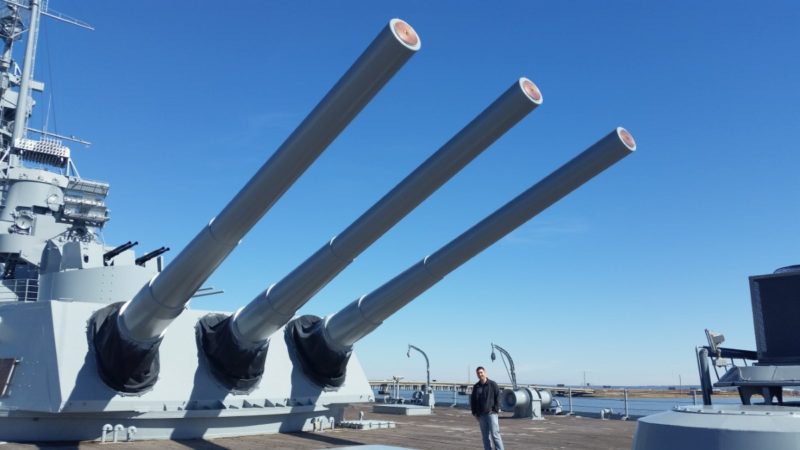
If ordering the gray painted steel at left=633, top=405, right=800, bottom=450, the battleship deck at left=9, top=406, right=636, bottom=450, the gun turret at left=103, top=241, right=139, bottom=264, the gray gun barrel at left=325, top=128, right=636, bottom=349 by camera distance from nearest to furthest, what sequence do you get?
the gray painted steel at left=633, top=405, right=800, bottom=450 < the gray gun barrel at left=325, top=128, right=636, bottom=349 < the battleship deck at left=9, top=406, right=636, bottom=450 < the gun turret at left=103, top=241, right=139, bottom=264

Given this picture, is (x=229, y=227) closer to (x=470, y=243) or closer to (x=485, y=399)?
(x=470, y=243)

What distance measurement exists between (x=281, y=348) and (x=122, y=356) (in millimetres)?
2954

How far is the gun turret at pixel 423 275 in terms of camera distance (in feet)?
21.7

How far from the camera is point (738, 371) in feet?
11.7

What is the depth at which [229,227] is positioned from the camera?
6062mm

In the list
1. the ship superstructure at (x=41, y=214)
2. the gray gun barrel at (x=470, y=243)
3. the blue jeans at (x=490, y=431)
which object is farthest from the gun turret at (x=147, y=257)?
the blue jeans at (x=490, y=431)

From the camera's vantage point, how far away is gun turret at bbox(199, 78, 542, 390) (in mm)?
5664

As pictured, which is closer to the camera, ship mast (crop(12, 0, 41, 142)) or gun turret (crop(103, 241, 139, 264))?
gun turret (crop(103, 241, 139, 264))

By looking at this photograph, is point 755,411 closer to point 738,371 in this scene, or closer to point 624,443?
point 738,371

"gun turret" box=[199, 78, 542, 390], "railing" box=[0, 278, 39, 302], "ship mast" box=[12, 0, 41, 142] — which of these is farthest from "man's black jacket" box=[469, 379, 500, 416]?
"ship mast" box=[12, 0, 41, 142]

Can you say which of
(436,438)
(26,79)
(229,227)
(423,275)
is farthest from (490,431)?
(26,79)

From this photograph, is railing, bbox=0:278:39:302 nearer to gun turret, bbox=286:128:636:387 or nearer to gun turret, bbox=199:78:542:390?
gun turret, bbox=199:78:542:390

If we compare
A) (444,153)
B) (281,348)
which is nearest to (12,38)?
(281,348)

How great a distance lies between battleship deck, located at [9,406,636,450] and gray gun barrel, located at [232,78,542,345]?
4.82 feet
